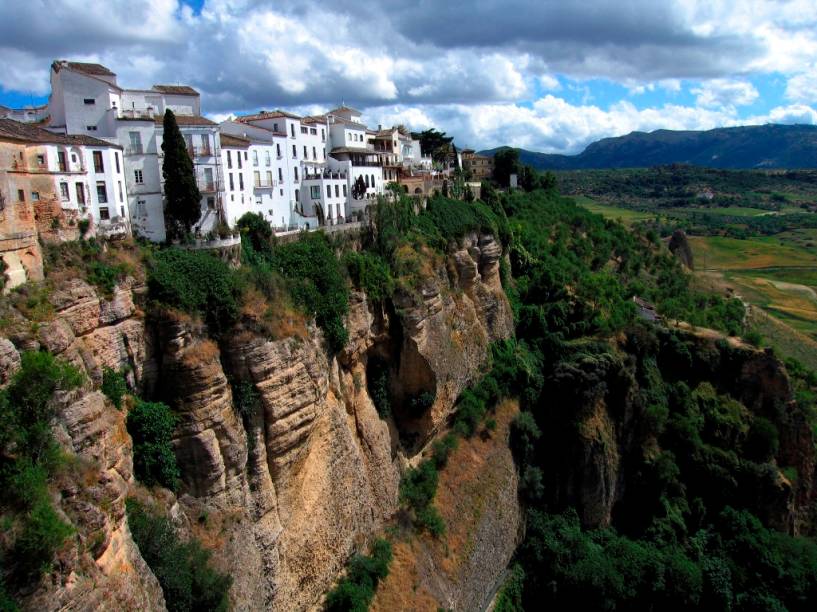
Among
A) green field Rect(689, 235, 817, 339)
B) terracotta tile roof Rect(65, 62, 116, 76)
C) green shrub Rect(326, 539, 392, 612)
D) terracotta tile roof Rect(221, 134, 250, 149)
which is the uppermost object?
terracotta tile roof Rect(65, 62, 116, 76)

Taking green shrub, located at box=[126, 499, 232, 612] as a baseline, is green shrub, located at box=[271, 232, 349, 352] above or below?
above

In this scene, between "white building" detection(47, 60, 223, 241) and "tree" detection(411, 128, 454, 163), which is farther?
"tree" detection(411, 128, 454, 163)

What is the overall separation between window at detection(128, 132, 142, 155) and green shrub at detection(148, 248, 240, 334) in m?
6.39

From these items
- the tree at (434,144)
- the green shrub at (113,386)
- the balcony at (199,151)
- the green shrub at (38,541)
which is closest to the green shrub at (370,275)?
the balcony at (199,151)

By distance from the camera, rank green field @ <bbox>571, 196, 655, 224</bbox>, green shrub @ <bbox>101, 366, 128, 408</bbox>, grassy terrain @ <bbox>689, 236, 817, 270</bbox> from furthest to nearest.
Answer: green field @ <bbox>571, 196, 655, 224</bbox> → grassy terrain @ <bbox>689, 236, 817, 270</bbox> → green shrub @ <bbox>101, 366, 128, 408</bbox>

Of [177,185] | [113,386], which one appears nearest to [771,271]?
[177,185]

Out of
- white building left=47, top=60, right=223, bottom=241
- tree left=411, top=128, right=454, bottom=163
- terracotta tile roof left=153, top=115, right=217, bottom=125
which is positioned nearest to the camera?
white building left=47, top=60, right=223, bottom=241

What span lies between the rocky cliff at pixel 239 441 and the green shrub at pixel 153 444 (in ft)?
1.60

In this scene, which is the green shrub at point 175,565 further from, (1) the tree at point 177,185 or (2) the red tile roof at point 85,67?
(2) the red tile roof at point 85,67

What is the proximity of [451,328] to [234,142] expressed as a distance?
15982 millimetres

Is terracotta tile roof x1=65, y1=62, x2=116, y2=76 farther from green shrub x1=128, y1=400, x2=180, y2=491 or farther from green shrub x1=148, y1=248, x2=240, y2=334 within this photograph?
green shrub x1=128, y1=400, x2=180, y2=491

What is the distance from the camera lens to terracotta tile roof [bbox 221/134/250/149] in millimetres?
31261

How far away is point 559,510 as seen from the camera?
128 ft

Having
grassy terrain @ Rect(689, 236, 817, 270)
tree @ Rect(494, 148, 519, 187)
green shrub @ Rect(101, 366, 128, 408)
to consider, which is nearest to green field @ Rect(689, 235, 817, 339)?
grassy terrain @ Rect(689, 236, 817, 270)
